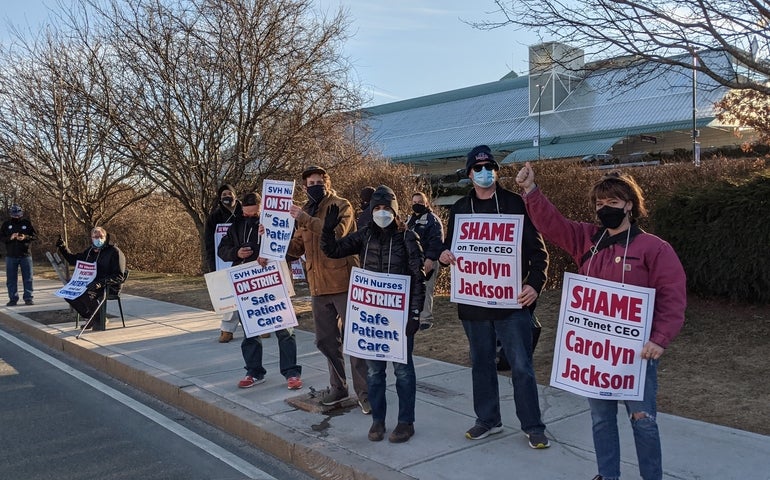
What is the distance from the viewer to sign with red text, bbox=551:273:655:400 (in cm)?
359

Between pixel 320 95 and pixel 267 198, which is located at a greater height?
pixel 320 95

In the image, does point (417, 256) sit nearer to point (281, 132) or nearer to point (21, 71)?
point (281, 132)

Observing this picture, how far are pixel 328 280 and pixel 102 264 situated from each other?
20.1 feet

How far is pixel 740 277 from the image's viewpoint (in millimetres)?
7629

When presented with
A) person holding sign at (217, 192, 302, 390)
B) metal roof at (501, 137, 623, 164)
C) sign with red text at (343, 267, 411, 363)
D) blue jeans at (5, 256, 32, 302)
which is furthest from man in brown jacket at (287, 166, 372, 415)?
metal roof at (501, 137, 623, 164)

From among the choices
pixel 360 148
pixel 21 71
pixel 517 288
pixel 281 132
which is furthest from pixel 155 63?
pixel 517 288

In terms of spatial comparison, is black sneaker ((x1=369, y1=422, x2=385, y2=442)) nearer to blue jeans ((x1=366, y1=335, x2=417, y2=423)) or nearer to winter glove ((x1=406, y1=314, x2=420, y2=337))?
blue jeans ((x1=366, y1=335, x2=417, y2=423))

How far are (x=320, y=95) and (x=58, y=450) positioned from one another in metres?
9.29

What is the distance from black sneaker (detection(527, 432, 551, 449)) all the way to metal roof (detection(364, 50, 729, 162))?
35.6 metres

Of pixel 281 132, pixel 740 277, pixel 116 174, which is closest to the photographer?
pixel 740 277

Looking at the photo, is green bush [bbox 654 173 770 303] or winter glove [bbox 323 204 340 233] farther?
green bush [bbox 654 173 770 303]

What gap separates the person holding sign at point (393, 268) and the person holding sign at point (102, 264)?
20.7ft

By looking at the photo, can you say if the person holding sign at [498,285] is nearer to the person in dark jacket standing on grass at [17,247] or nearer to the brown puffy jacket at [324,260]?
the brown puffy jacket at [324,260]

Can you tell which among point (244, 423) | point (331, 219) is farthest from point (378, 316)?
point (244, 423)
